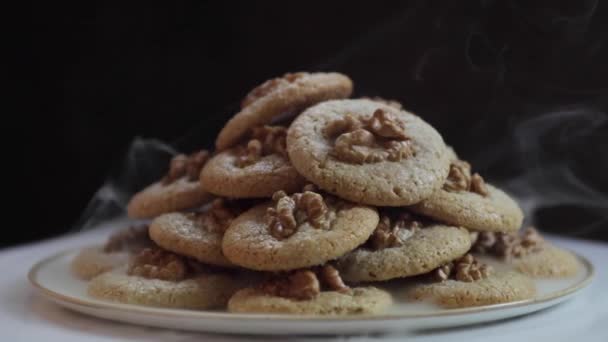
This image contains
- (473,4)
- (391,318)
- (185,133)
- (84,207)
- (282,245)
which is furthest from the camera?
(84,207)

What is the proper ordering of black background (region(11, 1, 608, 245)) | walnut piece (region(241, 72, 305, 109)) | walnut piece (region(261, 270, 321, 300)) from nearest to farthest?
walnut piece (region(261, 270, 321, 300)) → walnut piece (region(241, 72, 305, 109)) → black background (region(11, 1, 608, 245))

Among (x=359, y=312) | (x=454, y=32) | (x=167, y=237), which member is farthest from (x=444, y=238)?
(x=454, y=32)

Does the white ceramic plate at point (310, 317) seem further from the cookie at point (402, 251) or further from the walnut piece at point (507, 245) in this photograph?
the walnut piece at point (507, 245)

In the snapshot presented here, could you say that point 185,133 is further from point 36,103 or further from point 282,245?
point 282,245

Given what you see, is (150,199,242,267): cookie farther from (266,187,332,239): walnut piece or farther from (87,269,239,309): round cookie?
(266,187,332,239): walnut piece

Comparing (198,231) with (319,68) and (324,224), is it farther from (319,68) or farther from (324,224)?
(319,68)

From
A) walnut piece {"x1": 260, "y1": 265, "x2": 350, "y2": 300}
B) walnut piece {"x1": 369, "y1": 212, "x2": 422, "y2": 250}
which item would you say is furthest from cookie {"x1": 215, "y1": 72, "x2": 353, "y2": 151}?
walnut piece {"x1": 260, "y1": 265, "x2": 350, "y2": 300}
